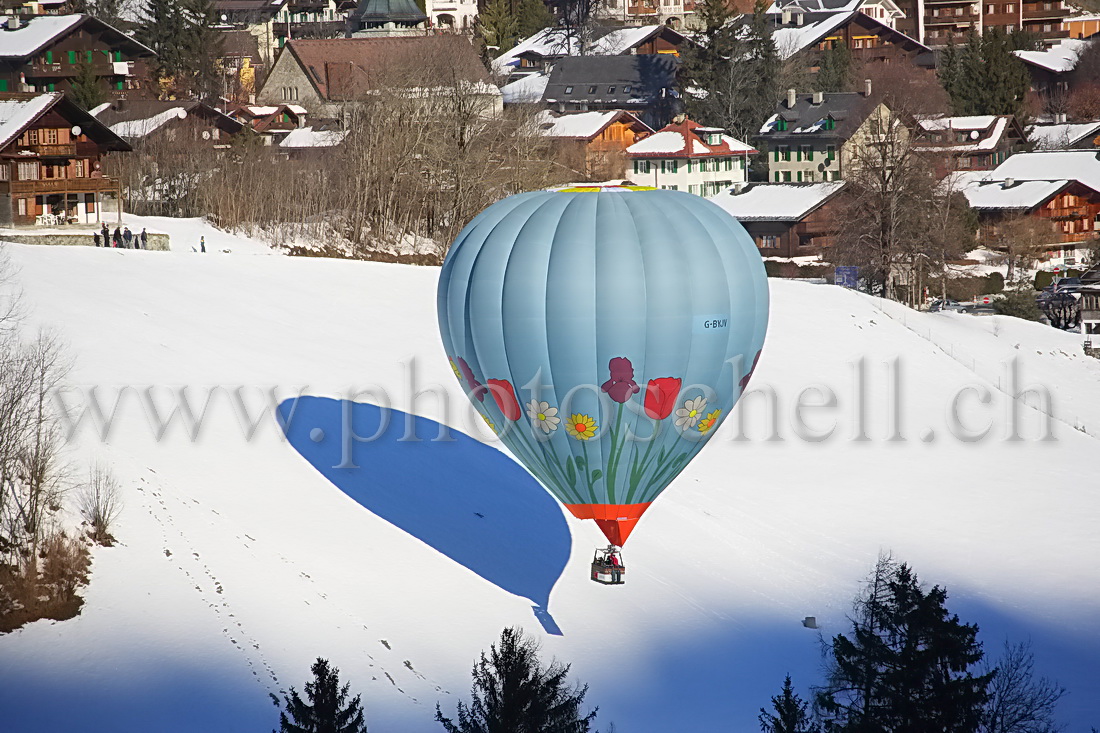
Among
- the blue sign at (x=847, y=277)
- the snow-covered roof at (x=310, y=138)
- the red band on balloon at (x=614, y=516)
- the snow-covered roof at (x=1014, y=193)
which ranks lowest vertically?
the blue sign at (x=847, y=277)

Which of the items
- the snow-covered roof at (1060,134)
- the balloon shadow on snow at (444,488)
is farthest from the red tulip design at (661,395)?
the snow-covered roof at (1060,134)

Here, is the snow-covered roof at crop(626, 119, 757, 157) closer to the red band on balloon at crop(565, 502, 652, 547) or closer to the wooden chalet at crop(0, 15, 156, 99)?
the wooden chalet at crop(0, 15, 156, 99)

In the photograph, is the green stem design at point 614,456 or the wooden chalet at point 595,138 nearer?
the green stem design at point 614,456

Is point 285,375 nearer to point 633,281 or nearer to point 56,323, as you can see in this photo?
point 56,323

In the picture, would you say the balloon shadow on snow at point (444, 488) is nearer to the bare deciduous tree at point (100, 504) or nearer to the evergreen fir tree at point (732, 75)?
the bare deciduous tree at point (100, 504)

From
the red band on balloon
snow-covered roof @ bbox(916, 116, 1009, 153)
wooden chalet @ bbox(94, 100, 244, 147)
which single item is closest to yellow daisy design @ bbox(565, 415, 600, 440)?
the red band on balloon

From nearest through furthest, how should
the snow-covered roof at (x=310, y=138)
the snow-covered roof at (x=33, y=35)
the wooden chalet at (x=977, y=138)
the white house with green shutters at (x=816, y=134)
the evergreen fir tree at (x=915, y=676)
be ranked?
1. the evergreen fir tree at (x=915, y=676)
2. the snow-covered roof at (x=310, y=138)
3. the white house with green shutters at (x=816, y=134)
4. the snow-covered roof at (x=33, y=35)
5. the wooden chalet at (x=977, y=138)

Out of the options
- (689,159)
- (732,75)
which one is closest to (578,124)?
(689,159)
